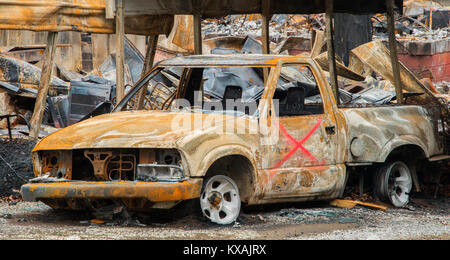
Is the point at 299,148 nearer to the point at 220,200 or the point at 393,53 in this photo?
the point at 220,200

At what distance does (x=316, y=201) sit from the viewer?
29.5ft

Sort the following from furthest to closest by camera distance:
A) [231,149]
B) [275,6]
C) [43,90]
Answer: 1. [275,6]
2. [43,90]
3. [231,149]

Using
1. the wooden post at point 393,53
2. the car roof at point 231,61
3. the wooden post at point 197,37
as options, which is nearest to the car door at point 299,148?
the car roof at point 231,61

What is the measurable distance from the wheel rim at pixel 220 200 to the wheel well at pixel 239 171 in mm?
229

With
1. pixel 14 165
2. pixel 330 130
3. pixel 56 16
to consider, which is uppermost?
pixel 56 16

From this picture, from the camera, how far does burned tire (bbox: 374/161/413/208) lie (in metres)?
9.24

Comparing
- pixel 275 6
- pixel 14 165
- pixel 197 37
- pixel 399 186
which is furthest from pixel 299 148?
pixel 275 6

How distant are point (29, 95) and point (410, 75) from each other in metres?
7.13

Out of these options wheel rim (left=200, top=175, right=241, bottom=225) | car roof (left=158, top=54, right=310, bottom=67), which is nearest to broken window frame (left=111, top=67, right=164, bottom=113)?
car roof (left=158, top=54, right=310, bottom=67)

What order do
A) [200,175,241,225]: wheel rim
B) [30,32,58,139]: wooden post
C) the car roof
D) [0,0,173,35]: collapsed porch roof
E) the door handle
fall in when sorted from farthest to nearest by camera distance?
1. [30,32,58,139]: wooden post
2. [0,0,173,35]: collapsed porch roof
3. the door handle
4. the car roof
5. [200,175,241,225]: wheel rim

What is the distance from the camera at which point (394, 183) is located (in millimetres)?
9344

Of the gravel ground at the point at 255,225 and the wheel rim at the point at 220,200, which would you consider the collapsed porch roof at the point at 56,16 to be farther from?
the wheel rim at the point at 220,200

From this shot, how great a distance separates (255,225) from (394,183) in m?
2.55

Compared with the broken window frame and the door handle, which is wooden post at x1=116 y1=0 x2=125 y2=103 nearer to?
the broken window frame
